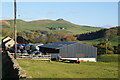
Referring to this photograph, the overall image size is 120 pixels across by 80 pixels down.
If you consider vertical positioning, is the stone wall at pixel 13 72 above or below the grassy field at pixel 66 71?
above

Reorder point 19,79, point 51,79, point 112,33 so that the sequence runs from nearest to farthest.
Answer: point 19,79 → point 51,79 → point 112,33

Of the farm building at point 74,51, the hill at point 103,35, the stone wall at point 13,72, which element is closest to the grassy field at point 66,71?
the stone wall at point 13,72

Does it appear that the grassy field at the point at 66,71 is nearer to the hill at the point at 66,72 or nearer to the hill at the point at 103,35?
the hill at the point at 66,72

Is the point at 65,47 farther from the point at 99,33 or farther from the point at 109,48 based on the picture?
the point at 99,33

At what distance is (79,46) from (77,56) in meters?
2.56

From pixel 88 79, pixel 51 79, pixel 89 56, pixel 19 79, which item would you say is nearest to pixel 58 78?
pixel 51 79

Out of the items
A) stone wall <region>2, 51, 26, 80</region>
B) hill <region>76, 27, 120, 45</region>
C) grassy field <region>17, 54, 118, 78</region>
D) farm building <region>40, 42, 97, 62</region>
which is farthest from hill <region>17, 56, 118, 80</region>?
hill <region>76, 27, 120, 45</region>

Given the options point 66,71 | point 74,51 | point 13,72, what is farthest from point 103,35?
point 13,72

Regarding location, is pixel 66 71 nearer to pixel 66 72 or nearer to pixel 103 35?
pixel 66 72

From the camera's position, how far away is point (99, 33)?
552 feet

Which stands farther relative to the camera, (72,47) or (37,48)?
(37,48)

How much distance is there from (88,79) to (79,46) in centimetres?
3560

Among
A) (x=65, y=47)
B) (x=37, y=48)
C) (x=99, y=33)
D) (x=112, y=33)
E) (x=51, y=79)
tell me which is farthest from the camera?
(x=99, y=33)

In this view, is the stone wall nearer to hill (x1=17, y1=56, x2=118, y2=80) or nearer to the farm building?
hill (x1=17, y1=56, x2=118, y2=80)
